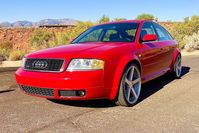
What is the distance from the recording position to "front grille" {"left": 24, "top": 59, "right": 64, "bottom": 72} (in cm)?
515

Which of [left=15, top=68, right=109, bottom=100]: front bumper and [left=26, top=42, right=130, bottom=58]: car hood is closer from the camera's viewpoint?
[left=15, top=68, right=109, bottom=100]: front bumper

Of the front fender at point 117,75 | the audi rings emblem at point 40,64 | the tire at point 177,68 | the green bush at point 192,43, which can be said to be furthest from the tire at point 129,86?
the green bush at point 192,43

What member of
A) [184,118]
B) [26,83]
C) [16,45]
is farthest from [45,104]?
[16,45]

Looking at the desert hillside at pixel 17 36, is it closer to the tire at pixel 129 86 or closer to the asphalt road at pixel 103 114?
the asphalt road at pixel 103 114

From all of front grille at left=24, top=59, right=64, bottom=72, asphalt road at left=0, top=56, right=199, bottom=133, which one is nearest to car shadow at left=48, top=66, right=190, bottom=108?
asphalt road at left=0, top=56, right=199, bottom=133

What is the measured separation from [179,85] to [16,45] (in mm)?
45815

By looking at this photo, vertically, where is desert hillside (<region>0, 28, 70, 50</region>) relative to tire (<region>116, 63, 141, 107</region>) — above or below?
below

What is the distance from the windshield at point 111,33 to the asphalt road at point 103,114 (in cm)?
125

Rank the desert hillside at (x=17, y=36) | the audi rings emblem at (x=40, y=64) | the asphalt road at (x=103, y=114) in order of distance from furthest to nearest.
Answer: the desert hillside at (x=17, y=36) < the audi rings emblem at (x=40, y=64) < the asphalt road at (x=103, y=114)

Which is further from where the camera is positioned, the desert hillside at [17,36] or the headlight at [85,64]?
the desert hillside at [17,36]

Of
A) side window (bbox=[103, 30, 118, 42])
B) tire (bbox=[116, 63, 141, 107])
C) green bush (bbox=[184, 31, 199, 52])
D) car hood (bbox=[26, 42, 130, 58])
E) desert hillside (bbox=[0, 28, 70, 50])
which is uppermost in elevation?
side window (bbox=[103, 30, 118, 42])

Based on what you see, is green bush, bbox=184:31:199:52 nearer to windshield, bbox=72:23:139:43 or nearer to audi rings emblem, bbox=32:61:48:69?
windshield, bbox=72:23:139:43

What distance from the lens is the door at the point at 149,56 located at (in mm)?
6325

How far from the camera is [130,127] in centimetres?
459
